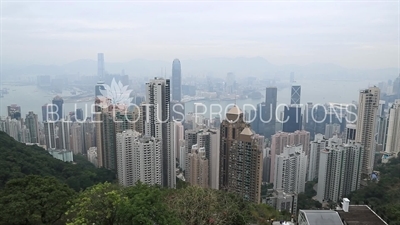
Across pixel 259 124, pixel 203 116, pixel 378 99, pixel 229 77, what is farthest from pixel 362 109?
pixel 203 116

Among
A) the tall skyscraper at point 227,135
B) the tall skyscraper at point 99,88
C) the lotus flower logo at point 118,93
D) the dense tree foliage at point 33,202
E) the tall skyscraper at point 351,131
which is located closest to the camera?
the dense tree foliage at point 33,202

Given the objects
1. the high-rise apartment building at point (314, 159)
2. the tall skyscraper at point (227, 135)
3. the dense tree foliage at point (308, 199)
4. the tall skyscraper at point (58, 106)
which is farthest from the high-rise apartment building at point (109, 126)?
the high-rise apartment building at point (314, 159)

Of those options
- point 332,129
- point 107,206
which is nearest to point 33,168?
point 107,206

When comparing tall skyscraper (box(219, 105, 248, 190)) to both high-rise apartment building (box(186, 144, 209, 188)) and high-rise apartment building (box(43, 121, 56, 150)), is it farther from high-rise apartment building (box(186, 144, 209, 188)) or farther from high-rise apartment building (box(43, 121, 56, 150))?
high-rise apartment building (box(43, 121, 56, 150))

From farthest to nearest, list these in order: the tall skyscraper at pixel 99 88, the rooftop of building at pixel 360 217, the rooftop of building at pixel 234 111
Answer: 1. the tall skyscraper at pixel 99 88
2. the rooftop of building at pixel 234 111
3. the rooftop of building at pixel 360 217

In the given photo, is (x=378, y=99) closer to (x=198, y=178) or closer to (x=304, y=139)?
(x=304, y=139)

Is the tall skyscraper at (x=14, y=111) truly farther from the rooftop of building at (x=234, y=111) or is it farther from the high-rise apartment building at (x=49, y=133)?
the rooftop of building at (x=234, y=111)

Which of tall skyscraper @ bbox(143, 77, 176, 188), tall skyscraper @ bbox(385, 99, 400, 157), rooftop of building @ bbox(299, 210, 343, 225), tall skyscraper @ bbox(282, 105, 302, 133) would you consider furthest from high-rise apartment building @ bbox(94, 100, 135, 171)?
tall skyscraper @ bbox(385, 99, 400, 157)
